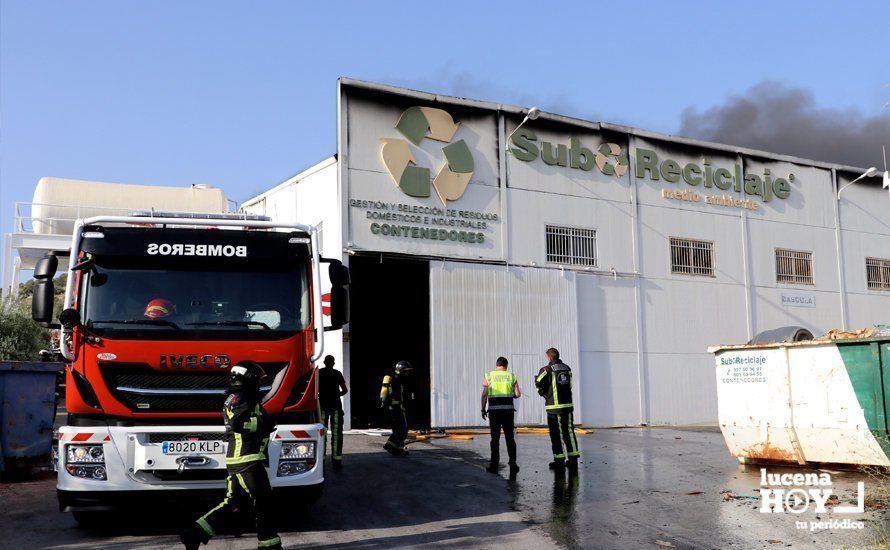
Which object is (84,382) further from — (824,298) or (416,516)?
(824,298)

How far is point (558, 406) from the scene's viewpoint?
11.9 metres

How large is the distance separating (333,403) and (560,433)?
360cm

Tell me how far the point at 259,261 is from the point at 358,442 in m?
8.83

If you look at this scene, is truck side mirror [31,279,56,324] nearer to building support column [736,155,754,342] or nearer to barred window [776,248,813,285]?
building support column [736,155,754,342]

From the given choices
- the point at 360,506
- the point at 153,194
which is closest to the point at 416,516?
the point at 360,506

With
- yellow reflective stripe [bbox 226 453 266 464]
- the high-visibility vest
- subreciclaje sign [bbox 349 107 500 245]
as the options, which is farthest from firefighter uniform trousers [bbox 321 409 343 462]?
subreciclaje sign [bbox 349 107 500 245]

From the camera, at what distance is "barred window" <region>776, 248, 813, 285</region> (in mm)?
26094

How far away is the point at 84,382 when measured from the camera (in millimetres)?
7320

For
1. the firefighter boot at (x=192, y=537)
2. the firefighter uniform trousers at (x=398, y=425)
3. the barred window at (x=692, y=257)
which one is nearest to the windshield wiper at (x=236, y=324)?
the firefighter boot at (x=192, y=537)

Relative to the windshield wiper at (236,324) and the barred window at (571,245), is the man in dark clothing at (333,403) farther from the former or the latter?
the barred window at (571,245)

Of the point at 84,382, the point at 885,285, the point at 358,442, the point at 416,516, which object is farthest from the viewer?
the point at 885,285

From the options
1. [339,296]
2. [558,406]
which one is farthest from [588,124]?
[339,296]

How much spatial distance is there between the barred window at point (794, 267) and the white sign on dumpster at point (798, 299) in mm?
414

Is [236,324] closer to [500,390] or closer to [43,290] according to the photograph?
[43,290]
